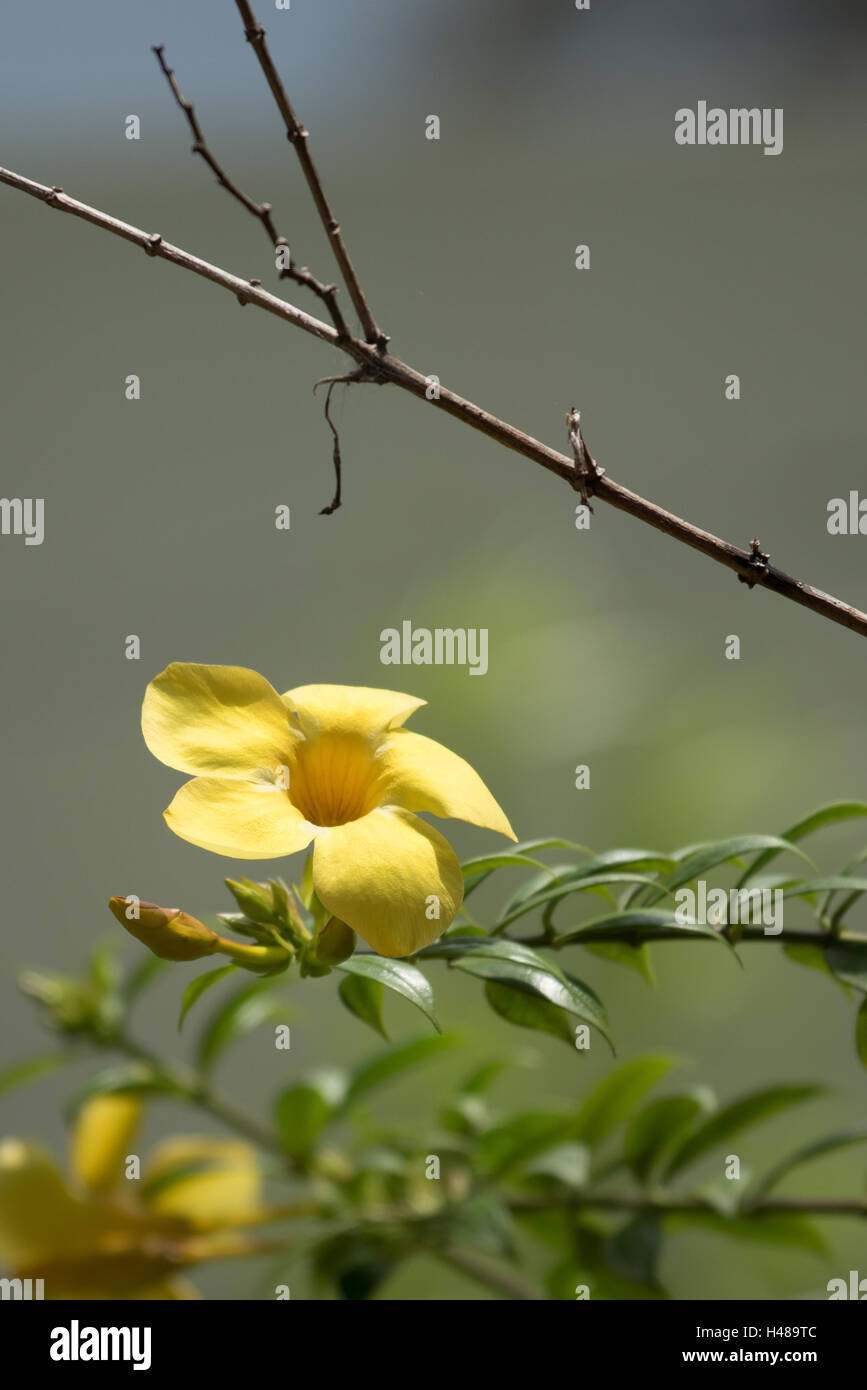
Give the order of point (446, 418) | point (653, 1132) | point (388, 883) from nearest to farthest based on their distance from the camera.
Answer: point (388, 883) → point (653, 1132) → point (446, 418)

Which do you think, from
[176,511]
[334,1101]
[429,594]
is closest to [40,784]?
[176,511]

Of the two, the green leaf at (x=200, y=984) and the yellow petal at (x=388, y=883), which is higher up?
the yellow petal at (x=388, y=883)

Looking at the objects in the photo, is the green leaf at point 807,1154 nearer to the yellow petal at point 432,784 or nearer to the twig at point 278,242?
the yellow petal at point 432,784

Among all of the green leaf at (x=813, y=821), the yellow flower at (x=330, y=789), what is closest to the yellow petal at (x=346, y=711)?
the yellow flower at (x=330, y=789)

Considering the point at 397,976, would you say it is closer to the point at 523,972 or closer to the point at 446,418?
the point at 523,972

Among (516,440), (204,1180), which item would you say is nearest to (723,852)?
(516,440)

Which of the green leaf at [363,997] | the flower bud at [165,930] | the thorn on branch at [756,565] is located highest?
the thorn on branch at [756,565]
